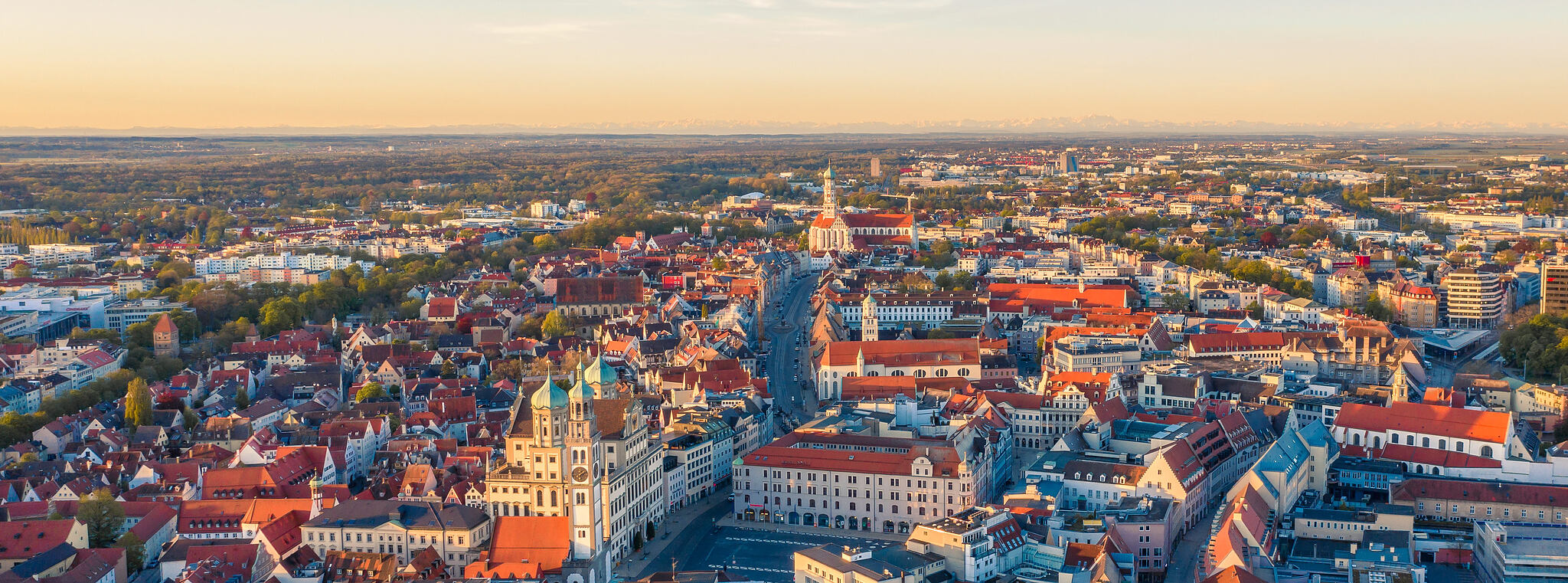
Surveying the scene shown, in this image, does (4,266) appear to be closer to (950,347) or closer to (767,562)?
(950,347)

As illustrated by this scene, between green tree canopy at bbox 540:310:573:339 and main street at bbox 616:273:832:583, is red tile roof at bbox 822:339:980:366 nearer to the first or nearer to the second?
main street at bbox 616:273:832:583

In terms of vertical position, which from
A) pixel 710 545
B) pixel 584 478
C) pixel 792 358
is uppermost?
pixel 584 478

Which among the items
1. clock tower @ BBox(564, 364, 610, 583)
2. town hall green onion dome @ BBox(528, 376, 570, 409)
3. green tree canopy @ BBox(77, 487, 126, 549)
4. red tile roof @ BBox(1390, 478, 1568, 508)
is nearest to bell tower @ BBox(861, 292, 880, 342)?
red tile roof @ BBox(1390, 478, 1568, 508)

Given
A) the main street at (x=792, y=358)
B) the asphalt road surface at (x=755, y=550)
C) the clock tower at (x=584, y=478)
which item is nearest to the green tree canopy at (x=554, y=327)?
the main street at (x=792, y=358)

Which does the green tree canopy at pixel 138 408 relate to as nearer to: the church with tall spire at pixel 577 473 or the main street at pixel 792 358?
the church with tall spire at pixel 577 473

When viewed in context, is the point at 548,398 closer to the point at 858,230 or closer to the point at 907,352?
the point at 907,352

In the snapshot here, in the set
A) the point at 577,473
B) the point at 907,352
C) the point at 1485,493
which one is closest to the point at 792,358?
the point at 907,352
